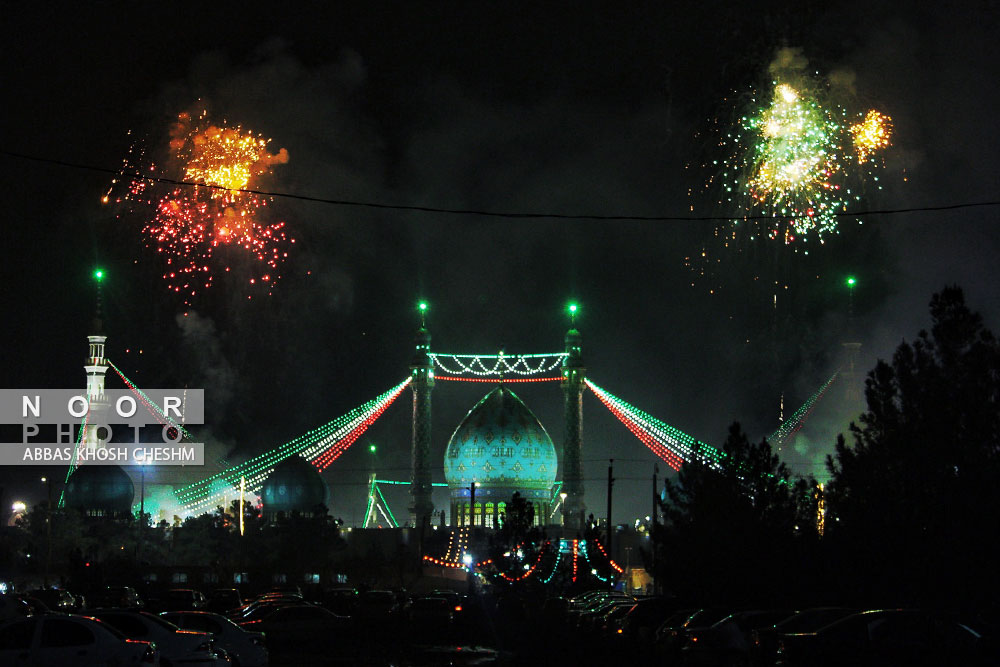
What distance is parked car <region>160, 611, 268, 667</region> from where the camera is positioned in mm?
21625

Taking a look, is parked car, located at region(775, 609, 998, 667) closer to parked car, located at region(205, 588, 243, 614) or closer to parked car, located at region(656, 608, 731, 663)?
parked car, located at region(656, 608, 731, 663)

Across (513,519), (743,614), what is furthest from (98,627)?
(513,519)

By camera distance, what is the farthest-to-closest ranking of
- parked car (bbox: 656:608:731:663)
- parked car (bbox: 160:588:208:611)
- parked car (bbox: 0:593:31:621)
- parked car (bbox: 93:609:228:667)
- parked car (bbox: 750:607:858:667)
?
parked car (bbox: 160:588:208:611) → parked car (bbox: 0:593:31:621) → parked car (bbox: 656:608:731:663) → parked car (bbox: 93:609:228:667) → parked car (bbox: 750:607:858:667)

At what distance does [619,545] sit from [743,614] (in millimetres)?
61664

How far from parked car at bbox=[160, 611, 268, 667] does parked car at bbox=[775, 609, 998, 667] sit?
32.1ft

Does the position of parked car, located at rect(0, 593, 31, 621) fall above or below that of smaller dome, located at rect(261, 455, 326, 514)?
below

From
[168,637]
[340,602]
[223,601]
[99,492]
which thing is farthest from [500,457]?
[168,637]

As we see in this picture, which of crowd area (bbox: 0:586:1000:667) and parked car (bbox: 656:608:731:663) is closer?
crowd area (bbox: 0:586:1000:667)

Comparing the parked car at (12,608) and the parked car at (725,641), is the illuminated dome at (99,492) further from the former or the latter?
the parked car at (725,641)

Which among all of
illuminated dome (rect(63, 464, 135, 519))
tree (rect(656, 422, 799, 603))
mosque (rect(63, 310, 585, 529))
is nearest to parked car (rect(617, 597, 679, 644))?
tree (rect(656, 422, 799, 603))

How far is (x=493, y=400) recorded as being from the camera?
295 feet

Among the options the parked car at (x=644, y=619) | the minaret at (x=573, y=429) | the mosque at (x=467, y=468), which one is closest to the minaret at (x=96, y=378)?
the mosque at (x=467, y=468)

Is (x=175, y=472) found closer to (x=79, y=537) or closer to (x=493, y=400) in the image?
(x=79, y=537)

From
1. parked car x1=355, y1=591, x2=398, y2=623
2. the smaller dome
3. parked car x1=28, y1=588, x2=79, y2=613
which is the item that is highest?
the smaller dome
